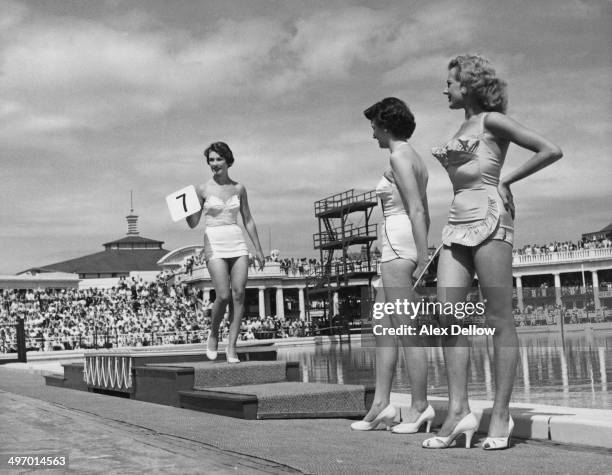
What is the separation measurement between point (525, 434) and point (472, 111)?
6.23 feet

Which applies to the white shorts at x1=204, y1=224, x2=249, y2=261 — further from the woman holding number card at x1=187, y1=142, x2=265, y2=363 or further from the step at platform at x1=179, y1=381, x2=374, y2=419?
the step at platform at x1=179, y1=381, x2=374, y2=419

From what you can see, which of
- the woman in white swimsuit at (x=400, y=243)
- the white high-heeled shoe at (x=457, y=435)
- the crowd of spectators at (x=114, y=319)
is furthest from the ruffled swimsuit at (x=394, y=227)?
the crowd of spectators at (x=114, y=319)

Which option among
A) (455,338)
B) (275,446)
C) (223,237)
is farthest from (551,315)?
(275,446)

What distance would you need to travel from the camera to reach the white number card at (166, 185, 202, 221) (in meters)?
8.08

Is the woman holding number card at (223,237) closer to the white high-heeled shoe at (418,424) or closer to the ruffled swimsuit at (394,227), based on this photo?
the ruffled swimsuit at (394,227)

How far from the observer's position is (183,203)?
26.7 ft

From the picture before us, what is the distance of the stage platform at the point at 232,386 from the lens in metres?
6.21

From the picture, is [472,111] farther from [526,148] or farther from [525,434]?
[525,434]

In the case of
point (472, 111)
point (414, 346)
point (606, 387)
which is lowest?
point (606, 387)

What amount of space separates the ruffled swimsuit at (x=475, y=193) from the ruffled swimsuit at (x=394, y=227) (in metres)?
0.73

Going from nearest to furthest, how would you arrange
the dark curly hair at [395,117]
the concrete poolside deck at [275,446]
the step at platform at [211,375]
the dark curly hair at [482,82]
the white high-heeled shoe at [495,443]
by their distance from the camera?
the concrete poolside deck at [275,446], the white high-heeled shoe at [495,443], the dark curly hair at [482,82], the dark curly hair at [395,117], the step at platform at [211,375]

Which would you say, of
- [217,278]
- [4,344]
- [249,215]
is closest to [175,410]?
[217,278]

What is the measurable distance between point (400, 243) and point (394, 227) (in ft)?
0.39

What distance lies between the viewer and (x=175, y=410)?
719 cm
